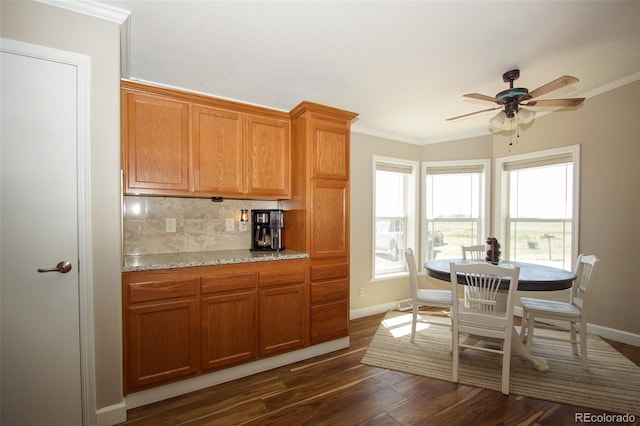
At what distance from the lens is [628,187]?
9.14ft

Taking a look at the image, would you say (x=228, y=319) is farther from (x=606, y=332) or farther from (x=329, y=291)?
(x=606, y=332)

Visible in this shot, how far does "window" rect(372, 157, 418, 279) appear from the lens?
4.04 metres

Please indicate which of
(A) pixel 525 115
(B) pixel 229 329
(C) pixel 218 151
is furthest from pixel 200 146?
(A) pixel 525 115

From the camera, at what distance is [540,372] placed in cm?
236

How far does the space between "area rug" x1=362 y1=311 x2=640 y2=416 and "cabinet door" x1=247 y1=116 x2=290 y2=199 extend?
74.3 inches

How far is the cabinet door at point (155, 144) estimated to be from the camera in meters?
2.21

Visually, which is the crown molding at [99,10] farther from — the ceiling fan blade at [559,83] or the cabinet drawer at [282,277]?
the ceiling fan blade at [559,83]

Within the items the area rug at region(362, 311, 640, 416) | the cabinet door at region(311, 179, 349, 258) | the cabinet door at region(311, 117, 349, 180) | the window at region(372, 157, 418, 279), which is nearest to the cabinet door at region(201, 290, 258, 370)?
the cabinet door at region(311, 179, 349, 258)

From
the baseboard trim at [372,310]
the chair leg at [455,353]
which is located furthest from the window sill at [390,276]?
the chair leg at [455,353]

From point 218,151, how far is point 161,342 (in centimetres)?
162

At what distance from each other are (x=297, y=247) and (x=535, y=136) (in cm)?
329

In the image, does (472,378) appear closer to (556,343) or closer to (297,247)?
(556,343)

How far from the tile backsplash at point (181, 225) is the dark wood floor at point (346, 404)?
1.27 meters

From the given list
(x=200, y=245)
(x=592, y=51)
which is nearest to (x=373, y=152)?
(x=592, y=51)
